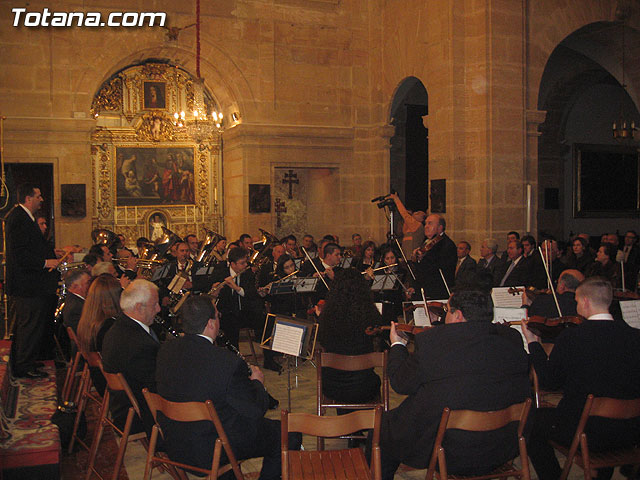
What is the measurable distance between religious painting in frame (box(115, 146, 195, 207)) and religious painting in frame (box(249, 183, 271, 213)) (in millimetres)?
1941

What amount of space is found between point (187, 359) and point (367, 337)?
1.88 m

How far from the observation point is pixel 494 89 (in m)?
12.2

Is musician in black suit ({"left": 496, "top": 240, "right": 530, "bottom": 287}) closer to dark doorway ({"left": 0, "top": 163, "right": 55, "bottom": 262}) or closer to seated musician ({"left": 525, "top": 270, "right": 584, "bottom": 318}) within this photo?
seated musician ({"left": 525, "top": 270, "right": 584, "bottom": 318})

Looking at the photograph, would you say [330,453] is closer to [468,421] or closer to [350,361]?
[468,421]

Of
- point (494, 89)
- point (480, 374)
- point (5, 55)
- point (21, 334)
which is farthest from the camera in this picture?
point (5, 55)

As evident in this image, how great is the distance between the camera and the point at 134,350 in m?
4.27

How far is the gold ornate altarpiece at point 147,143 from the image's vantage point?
15.3 meters

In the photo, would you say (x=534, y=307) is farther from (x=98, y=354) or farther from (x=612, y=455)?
(x=98, y=354)

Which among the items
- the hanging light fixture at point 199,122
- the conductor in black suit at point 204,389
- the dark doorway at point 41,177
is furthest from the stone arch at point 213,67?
the conductor in black suit at point 204,389

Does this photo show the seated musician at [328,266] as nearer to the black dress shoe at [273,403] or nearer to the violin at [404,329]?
the black dress shoe at [273,403]

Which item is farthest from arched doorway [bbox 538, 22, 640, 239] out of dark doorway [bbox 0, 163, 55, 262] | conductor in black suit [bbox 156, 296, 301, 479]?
conductor in black suit [bbox 156, 296, 301, 479]

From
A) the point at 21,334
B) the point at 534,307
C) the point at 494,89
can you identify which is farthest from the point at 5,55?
the point at 534,307

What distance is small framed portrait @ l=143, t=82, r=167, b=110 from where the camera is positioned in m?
15.6

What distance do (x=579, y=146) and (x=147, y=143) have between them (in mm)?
12200
